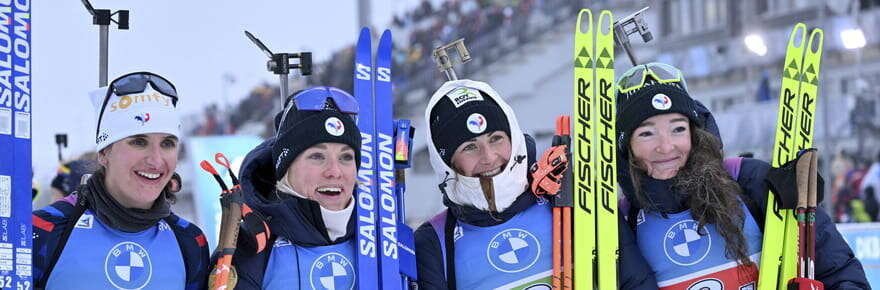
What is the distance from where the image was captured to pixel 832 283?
4070 millimetres

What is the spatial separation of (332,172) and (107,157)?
72cm

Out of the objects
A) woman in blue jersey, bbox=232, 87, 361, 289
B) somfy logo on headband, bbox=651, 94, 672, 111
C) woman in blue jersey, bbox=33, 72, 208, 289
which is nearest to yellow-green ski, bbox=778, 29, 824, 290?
somfy logo on headband, bbox=651, 94, 672, 111

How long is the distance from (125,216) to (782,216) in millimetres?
2304

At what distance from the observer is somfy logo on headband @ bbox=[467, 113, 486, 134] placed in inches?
159

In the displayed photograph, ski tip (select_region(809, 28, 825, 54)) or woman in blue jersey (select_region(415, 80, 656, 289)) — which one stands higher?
ski tip (select_region(809, 28, 825, 54))

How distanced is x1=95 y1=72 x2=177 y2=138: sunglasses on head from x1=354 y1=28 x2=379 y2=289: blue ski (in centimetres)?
73

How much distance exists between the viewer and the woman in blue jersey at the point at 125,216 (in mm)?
3408

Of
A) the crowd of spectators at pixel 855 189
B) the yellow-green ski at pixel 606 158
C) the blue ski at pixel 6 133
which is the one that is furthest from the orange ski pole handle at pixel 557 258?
the crowd of spectators at pixel 855 189

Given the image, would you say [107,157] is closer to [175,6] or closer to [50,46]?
[50,46]

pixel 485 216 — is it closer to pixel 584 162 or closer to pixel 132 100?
pixel 584 162

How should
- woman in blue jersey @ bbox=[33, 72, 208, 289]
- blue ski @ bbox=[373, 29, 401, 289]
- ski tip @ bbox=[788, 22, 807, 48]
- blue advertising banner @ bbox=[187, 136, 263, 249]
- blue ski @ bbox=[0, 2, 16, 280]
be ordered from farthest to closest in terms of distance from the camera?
1. blue advertising banner @ bbox=[187, 136, 263, 249]
2. ski tip @ bbox=[788, 22, 807, 48]
3. blue ski @ bbox=[373, 29, 401, 289]
4. woman in blue jersey @ bbox=[33, 72, 208, 289]
5. blue ski @ bbox=[0, 2, 16, 280]

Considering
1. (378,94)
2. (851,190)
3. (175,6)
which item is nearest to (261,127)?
(175,6)

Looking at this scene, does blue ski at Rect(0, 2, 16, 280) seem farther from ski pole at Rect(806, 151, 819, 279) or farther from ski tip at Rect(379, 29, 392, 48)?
ski pole at Rect(806, 151, 819, 279)

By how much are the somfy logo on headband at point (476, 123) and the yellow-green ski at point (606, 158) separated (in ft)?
1.67
